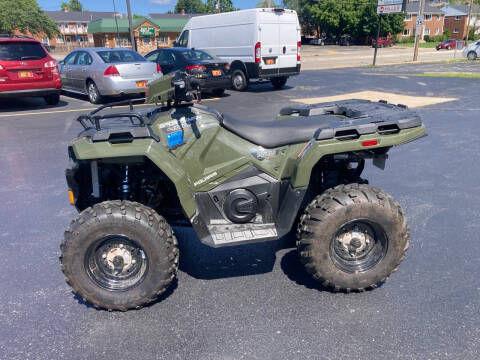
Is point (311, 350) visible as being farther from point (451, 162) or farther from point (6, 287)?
point (451, 162)

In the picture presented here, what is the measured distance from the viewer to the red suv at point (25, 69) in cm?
1012

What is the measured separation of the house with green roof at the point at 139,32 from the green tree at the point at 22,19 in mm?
9574

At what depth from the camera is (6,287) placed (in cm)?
334

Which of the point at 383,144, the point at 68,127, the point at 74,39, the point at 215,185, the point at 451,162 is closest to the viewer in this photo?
the point at 383,144

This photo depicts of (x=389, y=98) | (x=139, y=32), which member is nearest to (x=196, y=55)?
(x=389, y=98)

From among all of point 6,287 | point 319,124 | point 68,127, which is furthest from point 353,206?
point 68,127

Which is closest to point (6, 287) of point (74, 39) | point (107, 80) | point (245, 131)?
point (245, 131)

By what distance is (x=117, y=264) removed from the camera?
3031 mm

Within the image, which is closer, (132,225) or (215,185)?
(132,225)

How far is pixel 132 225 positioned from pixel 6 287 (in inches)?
54.2

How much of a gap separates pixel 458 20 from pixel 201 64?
8547 cm

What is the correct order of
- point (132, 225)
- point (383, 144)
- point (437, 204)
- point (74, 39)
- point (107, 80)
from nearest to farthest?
point (132, 225)
point (383, 144)
point (437, 204)
point (107, 80)
point (74, 39)

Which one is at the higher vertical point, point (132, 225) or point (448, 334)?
point (132, 225)

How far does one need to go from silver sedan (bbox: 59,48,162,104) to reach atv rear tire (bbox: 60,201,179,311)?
881 cm
